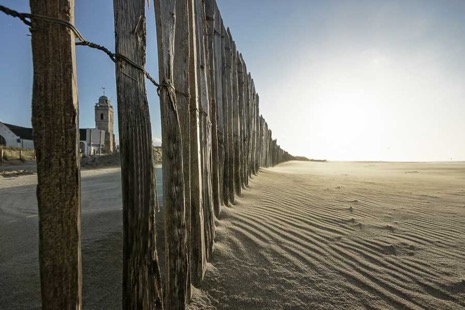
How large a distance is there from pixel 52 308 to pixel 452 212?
520 centimetres

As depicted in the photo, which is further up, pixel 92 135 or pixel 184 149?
pixel 92 135

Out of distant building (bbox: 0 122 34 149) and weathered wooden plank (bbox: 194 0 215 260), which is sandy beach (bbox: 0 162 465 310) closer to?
weathered wooden plank (bbox: 194 0 215 260)

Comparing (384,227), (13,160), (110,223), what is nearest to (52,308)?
(110,223)

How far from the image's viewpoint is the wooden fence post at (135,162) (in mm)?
1255

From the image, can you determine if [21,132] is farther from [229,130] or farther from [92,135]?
[229,130]

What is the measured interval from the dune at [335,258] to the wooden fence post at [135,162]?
29.4 inches

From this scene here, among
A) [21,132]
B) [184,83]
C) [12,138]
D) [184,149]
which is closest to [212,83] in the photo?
[184,83]

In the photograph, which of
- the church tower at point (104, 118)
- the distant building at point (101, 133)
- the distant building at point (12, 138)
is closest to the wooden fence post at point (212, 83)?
the distant building at point (101, 133)

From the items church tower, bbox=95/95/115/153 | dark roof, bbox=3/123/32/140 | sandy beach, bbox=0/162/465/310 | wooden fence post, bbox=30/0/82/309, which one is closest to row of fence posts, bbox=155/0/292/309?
sandy beach, bbox=0/162/465/310

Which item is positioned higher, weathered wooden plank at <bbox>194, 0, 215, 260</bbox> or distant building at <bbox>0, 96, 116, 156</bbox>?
distant building at <bbox>0, 96, 116, 156</bbox>

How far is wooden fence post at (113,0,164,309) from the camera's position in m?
1.25

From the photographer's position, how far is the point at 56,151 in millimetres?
947

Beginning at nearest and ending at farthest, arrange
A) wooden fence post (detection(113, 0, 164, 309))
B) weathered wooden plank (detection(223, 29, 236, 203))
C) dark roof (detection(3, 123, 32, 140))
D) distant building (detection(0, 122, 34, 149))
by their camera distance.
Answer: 1. wooden fence post (detection(113, 0, 164, 309))
2. weathered wooden plank (detection(223, 29, 236, 203))
3. distant building (detection(0, 122, 34, 149))
4. dark roof (detection(3, 123, 32, 140))

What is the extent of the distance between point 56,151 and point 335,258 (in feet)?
8.32
